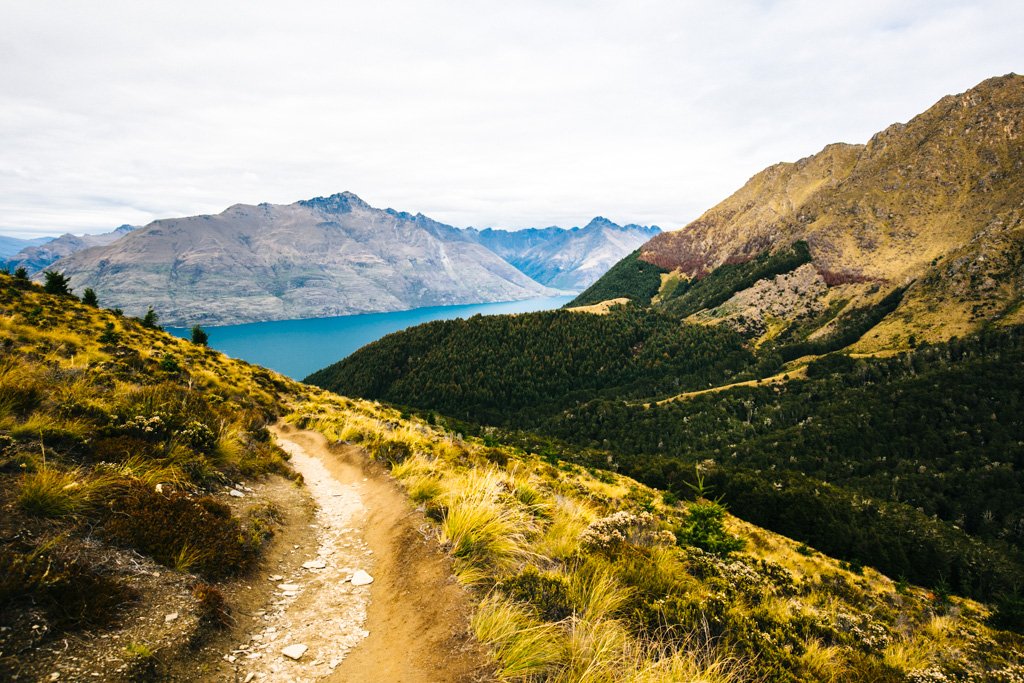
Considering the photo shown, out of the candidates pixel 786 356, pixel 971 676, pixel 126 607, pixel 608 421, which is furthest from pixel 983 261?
pixel 126 607

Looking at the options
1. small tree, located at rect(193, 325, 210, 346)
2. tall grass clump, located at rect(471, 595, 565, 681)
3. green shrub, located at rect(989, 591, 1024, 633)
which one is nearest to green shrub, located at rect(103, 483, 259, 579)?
tall grass clump, located at rect(471, 595, 565, 681)

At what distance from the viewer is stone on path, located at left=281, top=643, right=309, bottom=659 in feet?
18.3

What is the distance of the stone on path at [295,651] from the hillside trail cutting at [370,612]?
0.05 feet

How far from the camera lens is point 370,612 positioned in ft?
22.7

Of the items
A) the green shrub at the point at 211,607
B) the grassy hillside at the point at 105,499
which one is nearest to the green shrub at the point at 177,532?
the grassy hillside at the point at 105,499

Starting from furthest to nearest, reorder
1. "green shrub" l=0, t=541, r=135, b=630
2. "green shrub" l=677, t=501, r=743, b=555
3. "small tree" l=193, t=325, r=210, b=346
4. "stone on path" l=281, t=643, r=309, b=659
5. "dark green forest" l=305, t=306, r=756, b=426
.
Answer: "dark green forest" l=305, t=306, r=756, b=426 → "small tree" l=193, t=325, r=210, b=346 → "green shrub" l=677, t=501, r=743, b=555 → "stone on path" l=281, t=643, r=309, b=659 → "green shrub" l=0, t=541, r=135, b=630

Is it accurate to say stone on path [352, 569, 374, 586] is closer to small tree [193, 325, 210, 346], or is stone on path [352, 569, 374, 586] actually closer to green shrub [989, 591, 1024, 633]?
green shrub [989, 591, 1024, 633]

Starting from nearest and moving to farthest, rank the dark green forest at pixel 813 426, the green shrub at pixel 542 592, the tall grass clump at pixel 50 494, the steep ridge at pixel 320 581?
the steep ridge at pixel 320 581 → the tall grass clump at pixel 50 494 → the green shrub at pixel 542 592 → the dark green forest at pixel 813 426

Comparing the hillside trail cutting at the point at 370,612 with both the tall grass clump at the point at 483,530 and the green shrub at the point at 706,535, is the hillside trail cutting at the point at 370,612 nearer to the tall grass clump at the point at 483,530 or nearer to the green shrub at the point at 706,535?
the tall grass clump at the point at 483,530

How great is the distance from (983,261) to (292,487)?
239 m

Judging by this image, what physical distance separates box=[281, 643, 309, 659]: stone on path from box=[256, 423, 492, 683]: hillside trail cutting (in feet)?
0.05

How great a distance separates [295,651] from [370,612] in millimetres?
1431

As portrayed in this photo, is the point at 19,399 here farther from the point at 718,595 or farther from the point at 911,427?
the point at 911,427

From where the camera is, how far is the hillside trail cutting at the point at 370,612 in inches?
211
